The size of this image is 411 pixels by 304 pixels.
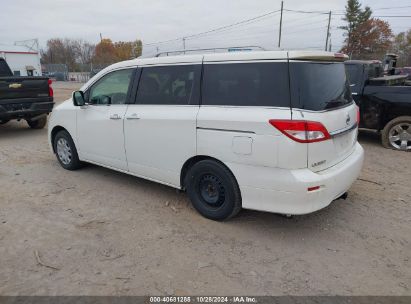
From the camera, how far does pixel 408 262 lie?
319 cm

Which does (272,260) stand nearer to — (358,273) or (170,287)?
(358,273)

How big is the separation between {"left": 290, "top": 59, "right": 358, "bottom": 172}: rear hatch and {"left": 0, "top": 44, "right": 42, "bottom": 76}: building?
79.2 feet

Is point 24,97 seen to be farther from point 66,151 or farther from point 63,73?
point 63,73

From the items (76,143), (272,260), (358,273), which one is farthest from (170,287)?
(76,143)

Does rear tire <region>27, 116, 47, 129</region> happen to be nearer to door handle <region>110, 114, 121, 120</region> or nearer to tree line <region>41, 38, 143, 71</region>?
door handle <region>110, 114, 121, 120</region>

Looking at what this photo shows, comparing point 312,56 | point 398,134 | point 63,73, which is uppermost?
point 63,73

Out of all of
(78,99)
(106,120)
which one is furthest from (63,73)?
(106,120)

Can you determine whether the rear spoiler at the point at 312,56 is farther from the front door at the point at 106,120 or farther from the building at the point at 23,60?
the building at the point at 23,60

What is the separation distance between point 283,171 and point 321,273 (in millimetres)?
949

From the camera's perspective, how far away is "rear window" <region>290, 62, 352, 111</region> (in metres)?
A: 3.24

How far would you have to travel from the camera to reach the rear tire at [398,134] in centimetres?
692

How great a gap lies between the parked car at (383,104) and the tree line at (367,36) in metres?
58.2

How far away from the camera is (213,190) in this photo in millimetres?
3918

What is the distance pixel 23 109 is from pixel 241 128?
7.00 meters
